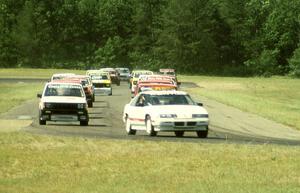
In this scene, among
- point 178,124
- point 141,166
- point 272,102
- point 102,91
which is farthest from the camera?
point 102,91

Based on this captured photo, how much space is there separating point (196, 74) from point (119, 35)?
23.3 m

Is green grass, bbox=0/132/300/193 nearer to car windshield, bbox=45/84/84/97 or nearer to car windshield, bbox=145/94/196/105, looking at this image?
car windshield, bbox=145/94/196/105

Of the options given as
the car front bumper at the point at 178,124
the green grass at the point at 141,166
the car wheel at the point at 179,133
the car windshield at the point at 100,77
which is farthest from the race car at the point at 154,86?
the green grass at the point at 141,166

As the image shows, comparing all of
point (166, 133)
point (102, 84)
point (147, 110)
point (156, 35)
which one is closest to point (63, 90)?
point (166, 133)

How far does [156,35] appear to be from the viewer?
13925 centimetres

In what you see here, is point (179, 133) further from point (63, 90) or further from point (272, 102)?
point (272, 102)

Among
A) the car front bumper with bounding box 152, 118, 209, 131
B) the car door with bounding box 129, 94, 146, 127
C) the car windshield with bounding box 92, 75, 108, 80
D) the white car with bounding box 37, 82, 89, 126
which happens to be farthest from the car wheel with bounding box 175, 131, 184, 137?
the car windshield with bounding box 92, 75, 108, 80

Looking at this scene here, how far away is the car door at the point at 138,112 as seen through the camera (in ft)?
85.7

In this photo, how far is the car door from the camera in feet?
85.7

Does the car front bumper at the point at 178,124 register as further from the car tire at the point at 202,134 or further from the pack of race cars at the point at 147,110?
the car tire at the point at 202,134

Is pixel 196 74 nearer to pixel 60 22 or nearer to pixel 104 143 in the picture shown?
pixel 60 22

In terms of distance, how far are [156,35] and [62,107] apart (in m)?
110

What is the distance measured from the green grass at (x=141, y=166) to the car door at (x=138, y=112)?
303cm

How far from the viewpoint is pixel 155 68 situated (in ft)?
431
